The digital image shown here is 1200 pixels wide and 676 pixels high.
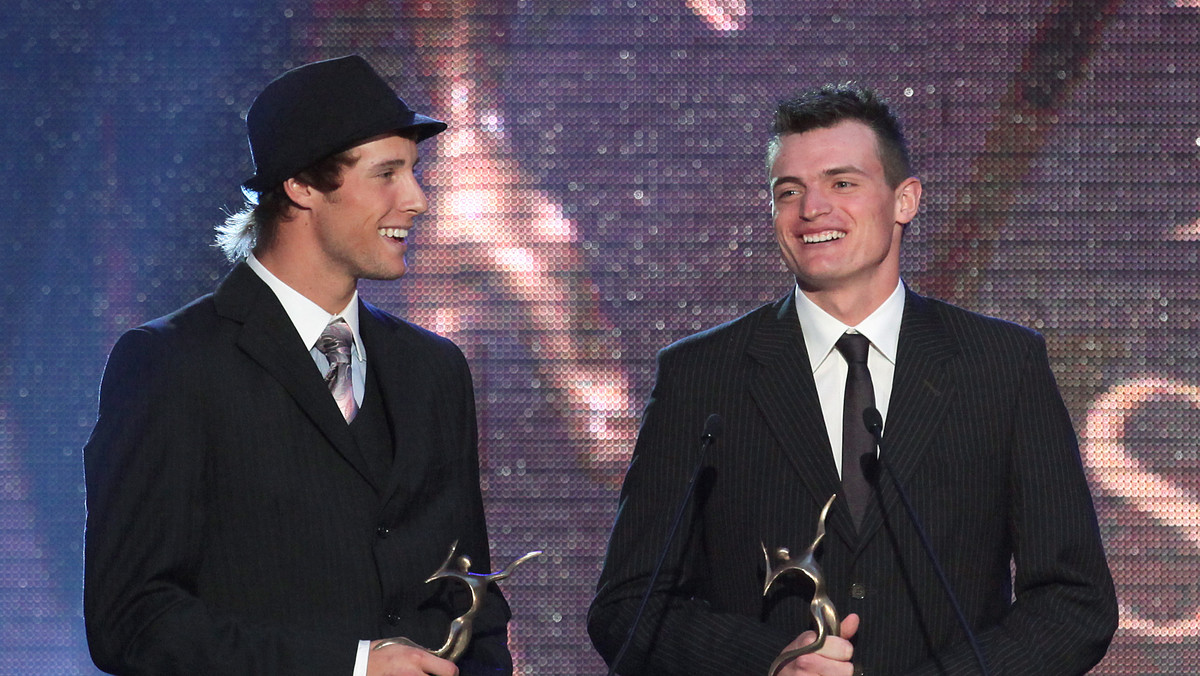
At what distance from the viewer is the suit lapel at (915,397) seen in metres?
2.12

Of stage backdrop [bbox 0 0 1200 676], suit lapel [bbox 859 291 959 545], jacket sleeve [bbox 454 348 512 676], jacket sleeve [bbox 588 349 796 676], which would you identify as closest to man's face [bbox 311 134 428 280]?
jacket sleeve [bbox 454 348 512 676]

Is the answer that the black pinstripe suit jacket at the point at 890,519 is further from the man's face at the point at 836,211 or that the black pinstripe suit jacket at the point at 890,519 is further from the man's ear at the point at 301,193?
the man's ear at the point at 301,193

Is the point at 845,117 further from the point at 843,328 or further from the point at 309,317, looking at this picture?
the point at 309,317

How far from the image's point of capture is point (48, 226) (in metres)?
3.26

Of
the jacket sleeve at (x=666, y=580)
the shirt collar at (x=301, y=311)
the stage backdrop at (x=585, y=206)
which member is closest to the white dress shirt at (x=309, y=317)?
the shirt collar at (x=301, y=311)

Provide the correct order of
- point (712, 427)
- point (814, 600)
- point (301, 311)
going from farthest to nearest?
point (301, 311)
point (712, 427)
point (814, 600)

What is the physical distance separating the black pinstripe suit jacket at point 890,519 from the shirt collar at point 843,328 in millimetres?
29

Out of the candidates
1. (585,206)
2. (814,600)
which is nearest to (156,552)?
(814,600)

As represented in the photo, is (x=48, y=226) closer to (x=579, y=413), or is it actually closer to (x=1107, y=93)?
(x=579, y=413)

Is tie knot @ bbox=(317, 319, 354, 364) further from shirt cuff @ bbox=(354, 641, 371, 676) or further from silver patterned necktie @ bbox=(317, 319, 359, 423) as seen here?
shirt cuff @ bbox=(354, 641, 371, 676)

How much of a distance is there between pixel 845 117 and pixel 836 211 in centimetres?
19

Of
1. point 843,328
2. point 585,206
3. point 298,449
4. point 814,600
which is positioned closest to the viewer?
point 814,600

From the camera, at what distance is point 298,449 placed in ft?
6.77

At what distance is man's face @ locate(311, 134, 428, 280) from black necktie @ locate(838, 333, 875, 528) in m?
0.77
